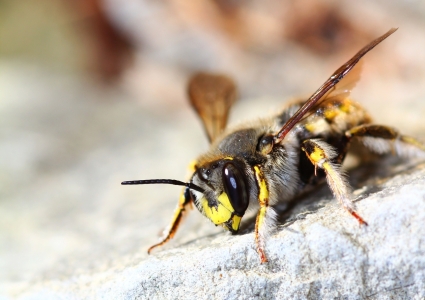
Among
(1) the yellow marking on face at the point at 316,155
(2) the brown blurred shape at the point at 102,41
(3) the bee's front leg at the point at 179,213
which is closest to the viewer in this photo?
(1) the yellow marking on face at the point at 316,155

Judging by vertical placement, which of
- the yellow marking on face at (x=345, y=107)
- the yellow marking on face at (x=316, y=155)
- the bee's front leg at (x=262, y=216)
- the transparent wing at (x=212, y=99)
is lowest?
the bee's front leg at (x=262, y=216)

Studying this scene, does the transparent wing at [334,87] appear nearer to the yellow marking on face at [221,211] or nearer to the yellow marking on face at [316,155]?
the yellow marking on face at [316,155]

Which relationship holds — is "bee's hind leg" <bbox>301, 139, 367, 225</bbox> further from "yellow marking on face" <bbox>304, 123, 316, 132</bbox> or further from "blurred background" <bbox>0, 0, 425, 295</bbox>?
"blurred background" <bbox>0, 0, 425, 295</bbox>

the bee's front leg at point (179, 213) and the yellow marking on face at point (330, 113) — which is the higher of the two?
the yellow marking on face at point (330, 113)

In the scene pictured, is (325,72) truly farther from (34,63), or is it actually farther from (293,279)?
(34,63)

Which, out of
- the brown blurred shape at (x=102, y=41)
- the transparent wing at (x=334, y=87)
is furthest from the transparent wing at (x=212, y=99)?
the brown blurred shape at (x=102, y=41)

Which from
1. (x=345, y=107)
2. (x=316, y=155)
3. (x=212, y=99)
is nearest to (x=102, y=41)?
(x=212, y=99)

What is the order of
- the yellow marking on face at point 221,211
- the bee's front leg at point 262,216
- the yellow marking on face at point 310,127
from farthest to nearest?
the yellow marking on face at point 310,127 < the yellow marking on face at point 221,211 < the bee's front leg at point 262,216

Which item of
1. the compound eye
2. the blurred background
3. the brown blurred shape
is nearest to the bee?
the compound eye
